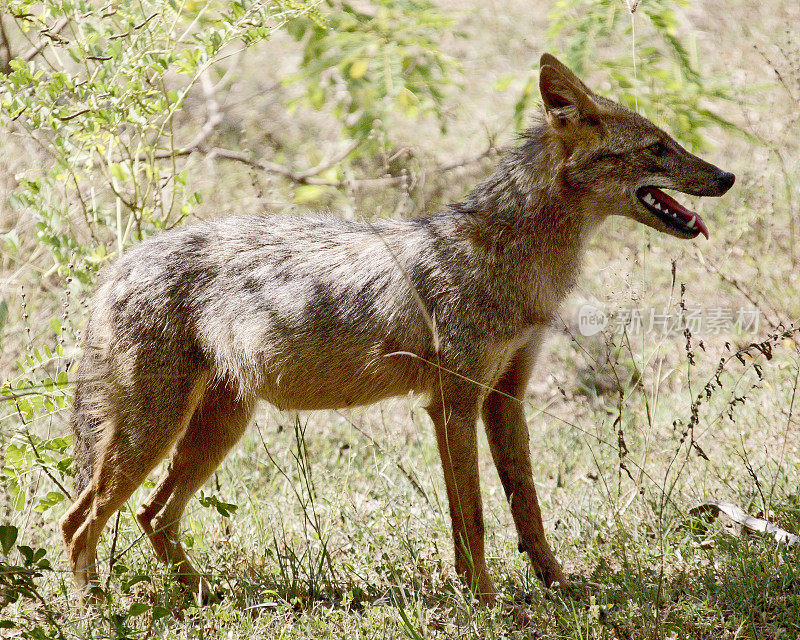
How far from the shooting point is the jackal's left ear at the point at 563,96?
3.88 meters

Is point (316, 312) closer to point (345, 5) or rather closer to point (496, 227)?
point (496, 227)

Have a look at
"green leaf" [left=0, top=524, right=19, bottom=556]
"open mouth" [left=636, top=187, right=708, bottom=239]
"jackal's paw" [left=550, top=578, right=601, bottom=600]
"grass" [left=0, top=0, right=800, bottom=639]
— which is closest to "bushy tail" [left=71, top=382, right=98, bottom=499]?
"grass" [left=0, top=0, right=800, bottom=639]

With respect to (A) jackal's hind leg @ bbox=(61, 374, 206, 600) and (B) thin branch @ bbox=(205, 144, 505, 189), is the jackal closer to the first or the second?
(A) jackal's hind leg @ bbox=(61, 374, 206, 600)

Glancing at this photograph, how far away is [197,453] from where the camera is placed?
178 inches

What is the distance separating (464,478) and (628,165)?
1766mm

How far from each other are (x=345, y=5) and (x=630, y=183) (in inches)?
158

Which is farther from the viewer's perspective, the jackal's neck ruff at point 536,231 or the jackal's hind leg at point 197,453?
the jackal's hind leg at point 197,453

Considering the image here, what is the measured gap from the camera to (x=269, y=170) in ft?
29.5

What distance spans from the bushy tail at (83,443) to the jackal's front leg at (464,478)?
1.84m

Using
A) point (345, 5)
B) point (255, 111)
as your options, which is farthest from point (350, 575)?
point (255, 111)

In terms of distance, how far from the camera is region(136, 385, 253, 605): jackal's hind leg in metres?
4.47

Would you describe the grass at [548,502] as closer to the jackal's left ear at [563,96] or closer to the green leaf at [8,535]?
the green leaf at [8,535]

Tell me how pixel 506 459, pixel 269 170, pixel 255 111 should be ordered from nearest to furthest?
1. pixel 506 459
2. pixel 269 170
3. pixel 255 111

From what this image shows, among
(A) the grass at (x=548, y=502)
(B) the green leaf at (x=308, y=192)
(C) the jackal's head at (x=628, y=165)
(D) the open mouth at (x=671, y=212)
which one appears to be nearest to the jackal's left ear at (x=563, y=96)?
(C) the jackal's head at (x=628, y=165)
